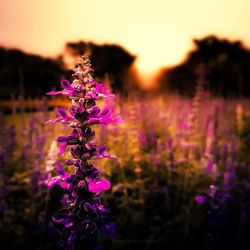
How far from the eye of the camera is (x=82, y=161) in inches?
52.4

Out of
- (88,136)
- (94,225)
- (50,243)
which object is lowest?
(50,243)

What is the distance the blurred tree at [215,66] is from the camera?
67.1 ft

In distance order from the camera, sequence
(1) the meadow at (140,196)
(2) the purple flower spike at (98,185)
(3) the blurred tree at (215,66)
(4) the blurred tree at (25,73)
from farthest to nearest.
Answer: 1. (3) the blurred tree at (215,66)
2. (4) the blurred tree at (25,73)
3. (1) the meadow at (140,196)
4. (2) the purple flower spike at (98,185)

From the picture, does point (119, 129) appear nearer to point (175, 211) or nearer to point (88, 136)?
point (175, 211)

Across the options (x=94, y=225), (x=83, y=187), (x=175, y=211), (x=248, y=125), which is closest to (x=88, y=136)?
(x=83, y=187)

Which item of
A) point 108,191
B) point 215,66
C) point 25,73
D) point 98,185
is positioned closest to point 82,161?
point 98,185

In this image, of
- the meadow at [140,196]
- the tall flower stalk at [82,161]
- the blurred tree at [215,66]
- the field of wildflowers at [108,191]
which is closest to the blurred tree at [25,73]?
the meadow at [140,196]

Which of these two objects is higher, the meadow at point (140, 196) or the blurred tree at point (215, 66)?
the blurred tree at point (215, 66)

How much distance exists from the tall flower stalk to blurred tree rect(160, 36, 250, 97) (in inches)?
748

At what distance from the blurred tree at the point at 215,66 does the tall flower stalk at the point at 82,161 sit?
18997 millimetres

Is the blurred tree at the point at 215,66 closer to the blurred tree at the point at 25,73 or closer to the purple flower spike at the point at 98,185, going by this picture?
the blurred tree at the point at 25,73

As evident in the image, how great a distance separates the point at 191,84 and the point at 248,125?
12923 millimetres

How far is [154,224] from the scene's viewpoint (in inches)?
137

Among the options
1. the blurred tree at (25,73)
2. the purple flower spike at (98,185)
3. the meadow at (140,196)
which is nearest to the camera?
the purple flower spike at (98,185)
